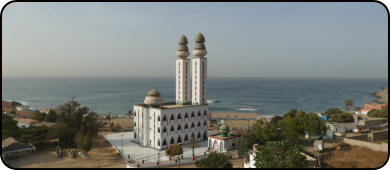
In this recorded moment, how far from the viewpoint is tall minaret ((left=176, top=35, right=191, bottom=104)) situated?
33.9m

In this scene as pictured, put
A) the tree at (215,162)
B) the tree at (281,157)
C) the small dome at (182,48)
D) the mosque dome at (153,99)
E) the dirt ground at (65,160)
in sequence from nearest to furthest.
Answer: the tree at (281,157) → the tree at (215,162) → the dirt ground at (65,160) → the mosque dome at (153,99) → the small dome at (182,48)

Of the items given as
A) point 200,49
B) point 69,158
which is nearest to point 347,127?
point 200,49

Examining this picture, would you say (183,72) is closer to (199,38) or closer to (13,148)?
(199,38)

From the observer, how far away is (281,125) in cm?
3044

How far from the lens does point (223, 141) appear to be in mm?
28094

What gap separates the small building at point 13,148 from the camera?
2516cm

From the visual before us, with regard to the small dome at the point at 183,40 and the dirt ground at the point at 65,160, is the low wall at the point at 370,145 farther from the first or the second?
the dirt ground at the point at 65,160

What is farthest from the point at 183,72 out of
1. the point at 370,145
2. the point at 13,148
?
the point at 370,145

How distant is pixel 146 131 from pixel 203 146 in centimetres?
744

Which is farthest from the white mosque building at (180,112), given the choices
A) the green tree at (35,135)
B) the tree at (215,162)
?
the tree at (215,162)

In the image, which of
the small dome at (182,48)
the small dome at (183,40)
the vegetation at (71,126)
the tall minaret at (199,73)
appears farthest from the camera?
the small dome at (183,40)

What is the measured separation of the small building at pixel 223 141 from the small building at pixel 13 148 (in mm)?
20726

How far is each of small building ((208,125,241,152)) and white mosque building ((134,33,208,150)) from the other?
13.0 ft

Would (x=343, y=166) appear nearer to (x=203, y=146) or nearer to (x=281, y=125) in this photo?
(x=281, y=125)
